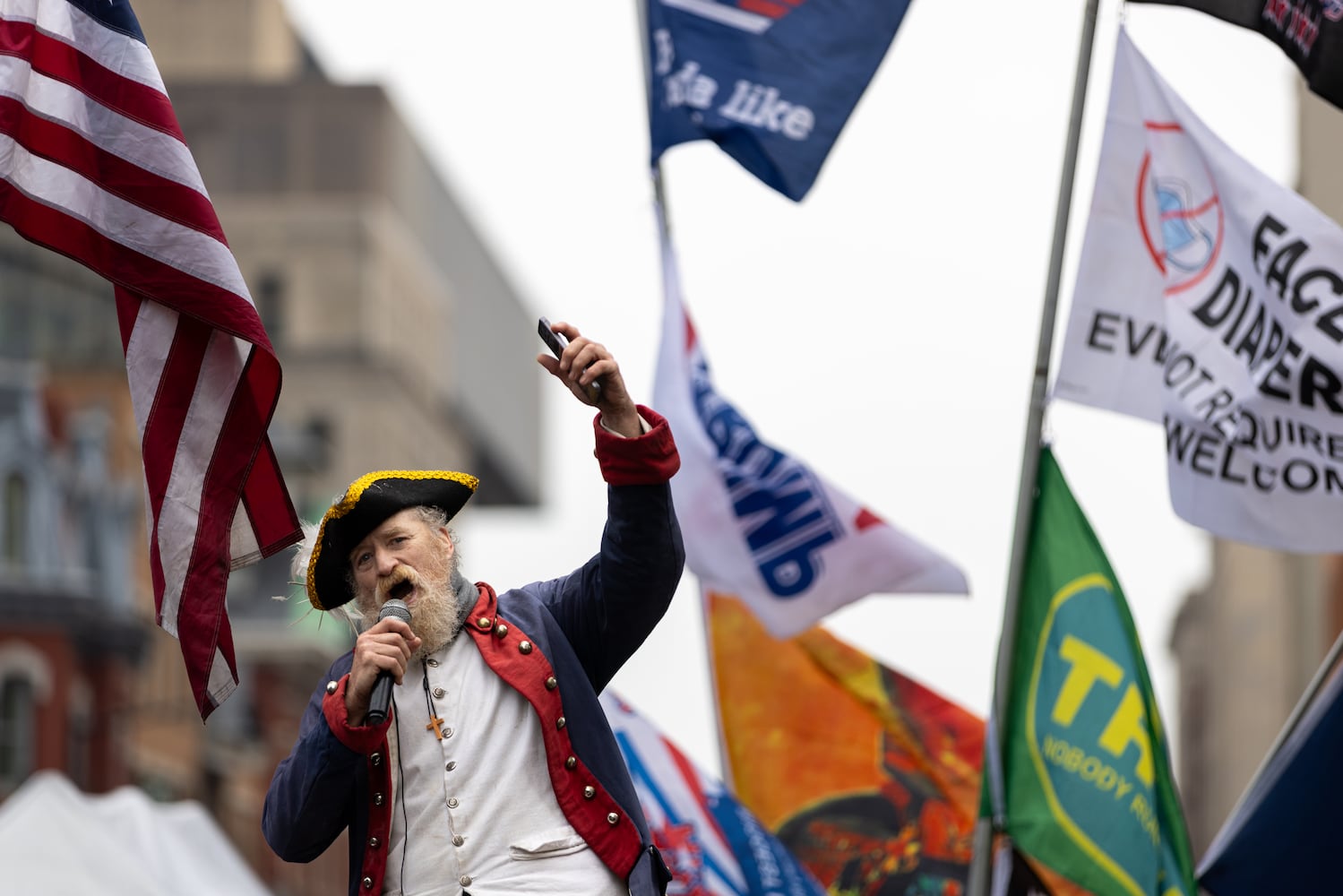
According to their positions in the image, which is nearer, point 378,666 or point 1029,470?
point 378,666

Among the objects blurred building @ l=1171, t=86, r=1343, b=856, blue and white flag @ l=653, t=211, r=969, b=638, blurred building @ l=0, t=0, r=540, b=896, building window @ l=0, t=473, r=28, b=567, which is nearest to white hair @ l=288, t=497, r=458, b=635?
blue and white flag @ l=653, t=211, r=969, b=638

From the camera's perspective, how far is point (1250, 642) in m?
79.4

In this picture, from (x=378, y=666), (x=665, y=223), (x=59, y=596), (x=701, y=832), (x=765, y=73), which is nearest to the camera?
(x=378, y=666)

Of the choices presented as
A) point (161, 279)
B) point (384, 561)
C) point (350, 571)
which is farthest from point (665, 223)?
point (384, 561)

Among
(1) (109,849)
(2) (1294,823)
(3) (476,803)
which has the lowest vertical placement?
(1) (109,849)

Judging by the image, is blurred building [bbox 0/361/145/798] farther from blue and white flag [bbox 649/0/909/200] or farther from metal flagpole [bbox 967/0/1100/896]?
metal flagpole [bbox 967/0/1100/896]

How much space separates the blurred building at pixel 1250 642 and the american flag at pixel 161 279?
12.0 m

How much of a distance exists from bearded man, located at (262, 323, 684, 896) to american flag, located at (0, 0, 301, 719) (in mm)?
797

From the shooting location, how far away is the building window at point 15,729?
135 ft

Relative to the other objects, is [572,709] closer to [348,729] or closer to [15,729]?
[348,729]

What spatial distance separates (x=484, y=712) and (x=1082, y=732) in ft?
13.9

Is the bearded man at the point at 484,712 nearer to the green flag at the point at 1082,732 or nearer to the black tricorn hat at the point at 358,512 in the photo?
the black tricorn hat at the point at 358,512

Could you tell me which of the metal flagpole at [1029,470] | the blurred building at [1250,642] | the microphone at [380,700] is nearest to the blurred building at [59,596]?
the blurred building at [1250,642]

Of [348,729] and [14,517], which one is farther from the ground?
[348,729]
